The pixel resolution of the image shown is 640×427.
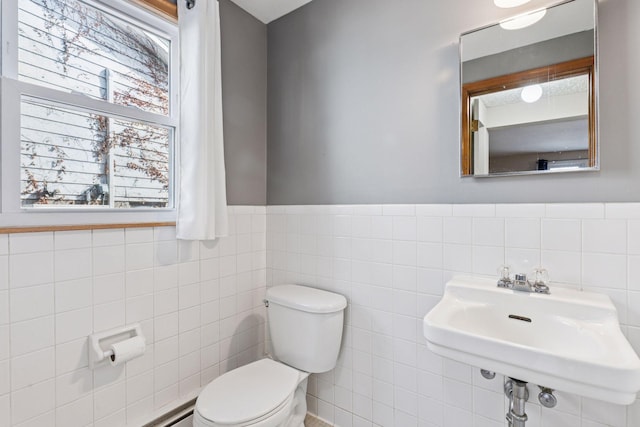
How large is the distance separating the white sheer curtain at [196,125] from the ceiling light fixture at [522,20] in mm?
1358

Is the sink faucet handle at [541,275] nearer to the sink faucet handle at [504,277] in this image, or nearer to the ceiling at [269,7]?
the sink faucet handle at [504,277]

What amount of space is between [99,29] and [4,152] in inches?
26.8

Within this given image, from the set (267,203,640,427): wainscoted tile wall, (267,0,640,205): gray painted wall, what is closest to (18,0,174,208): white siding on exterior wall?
(267,0,640,205): gray painted wall

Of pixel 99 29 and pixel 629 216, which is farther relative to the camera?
pixel 99 29

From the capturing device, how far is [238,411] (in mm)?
1153

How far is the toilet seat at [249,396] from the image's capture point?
113 centimetres

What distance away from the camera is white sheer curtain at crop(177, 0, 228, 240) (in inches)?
57.6

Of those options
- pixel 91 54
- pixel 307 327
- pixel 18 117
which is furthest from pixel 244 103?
pixel 307 327

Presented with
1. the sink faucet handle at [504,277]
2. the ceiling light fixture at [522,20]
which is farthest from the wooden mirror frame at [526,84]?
the sink faucet handle at [504,277]

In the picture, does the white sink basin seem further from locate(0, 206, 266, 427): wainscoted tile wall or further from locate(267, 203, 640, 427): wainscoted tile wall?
locate(0, 206, 266, 427): wainscoted tile wall

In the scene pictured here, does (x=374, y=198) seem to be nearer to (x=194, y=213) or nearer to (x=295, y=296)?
(x=295, y=296)

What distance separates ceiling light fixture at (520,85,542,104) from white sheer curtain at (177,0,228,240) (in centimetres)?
142

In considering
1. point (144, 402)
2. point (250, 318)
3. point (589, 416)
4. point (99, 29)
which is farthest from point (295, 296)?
point (99, 29)

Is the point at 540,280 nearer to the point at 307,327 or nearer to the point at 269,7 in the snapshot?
the point at 307,327
